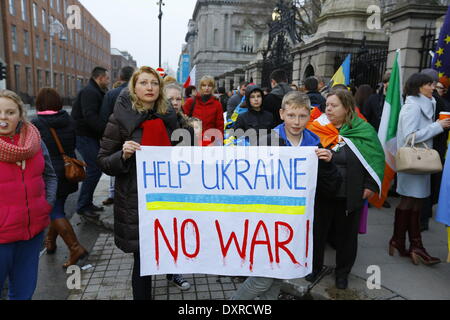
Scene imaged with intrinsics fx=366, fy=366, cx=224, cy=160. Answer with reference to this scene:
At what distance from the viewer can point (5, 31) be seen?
33.8 m

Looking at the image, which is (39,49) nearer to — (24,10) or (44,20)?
(44,20)

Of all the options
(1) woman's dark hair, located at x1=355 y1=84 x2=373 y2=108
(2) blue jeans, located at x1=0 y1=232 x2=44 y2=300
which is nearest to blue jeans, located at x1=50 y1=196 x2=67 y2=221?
(2) blue jeans, located at x1=0 y1=232 x2=44 y2=300

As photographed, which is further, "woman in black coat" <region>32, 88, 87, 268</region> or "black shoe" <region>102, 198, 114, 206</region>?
"black shoe" <region>102, 198, 114, 206</region>

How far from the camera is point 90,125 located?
4996mm

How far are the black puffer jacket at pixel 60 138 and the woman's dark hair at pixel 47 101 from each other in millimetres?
90

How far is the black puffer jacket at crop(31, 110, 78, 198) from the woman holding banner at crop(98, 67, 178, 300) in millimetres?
1428

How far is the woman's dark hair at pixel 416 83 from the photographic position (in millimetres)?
3805

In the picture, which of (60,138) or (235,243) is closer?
(235,243)

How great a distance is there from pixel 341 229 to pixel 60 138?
9.95 ft

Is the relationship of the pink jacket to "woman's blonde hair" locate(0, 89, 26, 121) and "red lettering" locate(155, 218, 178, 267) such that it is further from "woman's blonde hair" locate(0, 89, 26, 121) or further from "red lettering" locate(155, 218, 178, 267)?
"red lettering" locate(155, 218, 178, 267)

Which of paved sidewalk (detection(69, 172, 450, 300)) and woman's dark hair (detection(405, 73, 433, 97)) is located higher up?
woman's dark hair (detection(405, 73, 433, 97))

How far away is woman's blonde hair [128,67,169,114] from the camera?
8.87ft

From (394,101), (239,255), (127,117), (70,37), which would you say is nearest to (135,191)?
(127,117)

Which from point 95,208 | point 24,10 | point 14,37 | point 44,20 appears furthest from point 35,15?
point 95,208
